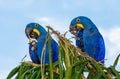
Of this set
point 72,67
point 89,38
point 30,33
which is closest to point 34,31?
point 30,33

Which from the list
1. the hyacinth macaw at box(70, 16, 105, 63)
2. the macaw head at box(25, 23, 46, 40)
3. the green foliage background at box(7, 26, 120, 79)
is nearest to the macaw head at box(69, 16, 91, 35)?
the hyacinth macaw at box(70, 16, 105, 63)

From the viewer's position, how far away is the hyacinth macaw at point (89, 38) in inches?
150

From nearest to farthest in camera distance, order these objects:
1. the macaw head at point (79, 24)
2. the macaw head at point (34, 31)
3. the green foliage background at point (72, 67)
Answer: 1. the green foliage background at point (72, 67)
2. the macaw head at point (79, 24)
3. the macaw head at point (34, 31)

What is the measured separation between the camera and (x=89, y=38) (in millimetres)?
3916

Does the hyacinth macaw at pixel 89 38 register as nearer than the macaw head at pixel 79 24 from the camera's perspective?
Yes

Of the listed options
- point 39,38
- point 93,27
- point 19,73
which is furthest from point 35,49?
point 19,73

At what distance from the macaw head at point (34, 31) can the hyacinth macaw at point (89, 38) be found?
47 cm

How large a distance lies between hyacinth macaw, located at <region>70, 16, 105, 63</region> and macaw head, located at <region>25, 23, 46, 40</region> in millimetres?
472

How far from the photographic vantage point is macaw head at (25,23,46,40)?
4391 mm

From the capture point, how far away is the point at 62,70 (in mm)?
1580

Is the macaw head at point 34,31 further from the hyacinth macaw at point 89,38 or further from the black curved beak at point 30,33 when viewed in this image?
the hyacinth macaw at point 89,38

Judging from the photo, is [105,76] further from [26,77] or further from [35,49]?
[35,49]

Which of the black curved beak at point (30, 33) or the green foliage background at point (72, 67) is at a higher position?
the black curved beak at point (30, 33)

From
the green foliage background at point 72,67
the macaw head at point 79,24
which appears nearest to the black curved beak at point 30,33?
the macaw head at point 79,24
